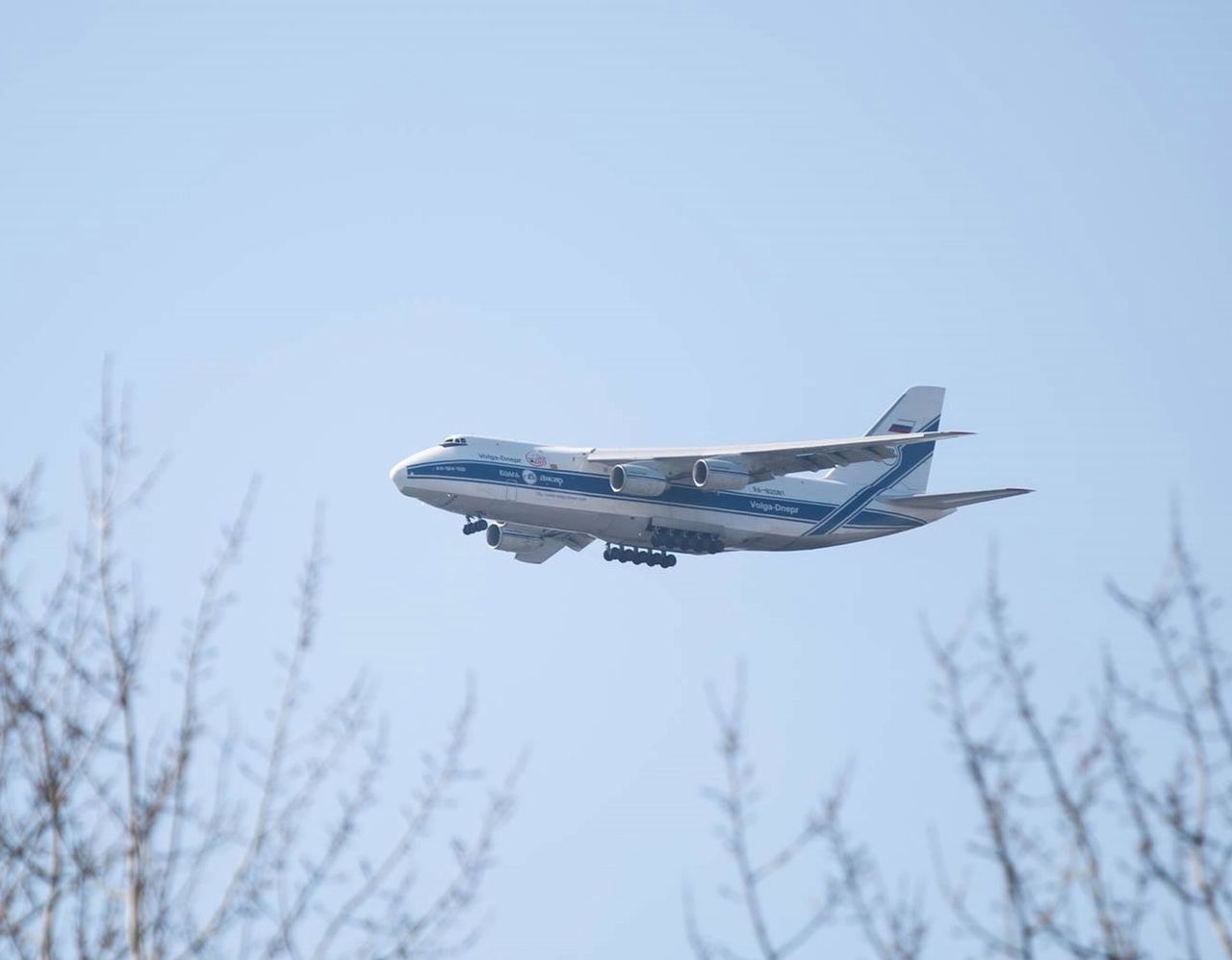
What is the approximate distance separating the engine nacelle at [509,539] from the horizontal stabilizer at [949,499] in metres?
8.11

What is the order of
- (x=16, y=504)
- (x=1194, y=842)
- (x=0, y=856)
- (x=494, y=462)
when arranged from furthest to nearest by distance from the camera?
(x=494, y=462)
(x=16, y=504)
(x=0, y=856)
(x=1194, y=842)

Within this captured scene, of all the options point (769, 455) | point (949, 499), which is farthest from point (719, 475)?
point (949, 499)

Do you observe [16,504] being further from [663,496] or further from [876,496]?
[876,496]

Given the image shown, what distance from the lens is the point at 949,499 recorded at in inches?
1587

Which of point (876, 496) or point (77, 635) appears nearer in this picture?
point (77, 635)

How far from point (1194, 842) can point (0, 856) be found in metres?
5.33

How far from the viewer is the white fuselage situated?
36656mm

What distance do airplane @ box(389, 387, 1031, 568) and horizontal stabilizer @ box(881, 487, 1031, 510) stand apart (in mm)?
34

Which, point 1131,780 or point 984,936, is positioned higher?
point 1131,780

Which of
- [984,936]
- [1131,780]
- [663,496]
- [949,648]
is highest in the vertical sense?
[663,496]

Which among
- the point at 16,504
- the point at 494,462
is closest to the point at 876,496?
the point at 494,462

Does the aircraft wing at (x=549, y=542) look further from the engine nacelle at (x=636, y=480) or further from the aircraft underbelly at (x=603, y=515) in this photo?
the engine nacelle at (x=636, y=480)

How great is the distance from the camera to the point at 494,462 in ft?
121

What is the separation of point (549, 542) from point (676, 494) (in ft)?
17.4
